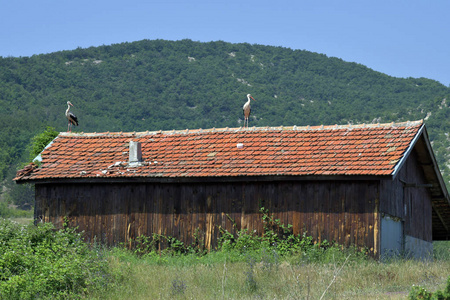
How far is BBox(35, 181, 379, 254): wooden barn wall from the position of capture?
68.9 ft

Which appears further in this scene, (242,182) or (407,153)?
(242,182)

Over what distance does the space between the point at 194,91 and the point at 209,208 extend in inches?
3367

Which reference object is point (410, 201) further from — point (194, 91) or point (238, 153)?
point (194, 91)

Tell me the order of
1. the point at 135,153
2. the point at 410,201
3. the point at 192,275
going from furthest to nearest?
1. the point at 410,201
2. the point at 135,153
3. the point at 192,275

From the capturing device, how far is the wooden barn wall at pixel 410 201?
21875mm

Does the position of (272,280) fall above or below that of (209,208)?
below

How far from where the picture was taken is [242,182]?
22.1 meters

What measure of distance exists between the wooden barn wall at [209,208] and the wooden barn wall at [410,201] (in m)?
1.04

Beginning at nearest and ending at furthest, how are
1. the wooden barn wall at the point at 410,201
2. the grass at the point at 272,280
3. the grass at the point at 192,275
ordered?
the grass at the point at 272,280, the grass at the point at 192,275, the wooden barn wall at the point at 410,201

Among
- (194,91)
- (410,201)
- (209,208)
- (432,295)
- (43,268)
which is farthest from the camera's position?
(194,91)

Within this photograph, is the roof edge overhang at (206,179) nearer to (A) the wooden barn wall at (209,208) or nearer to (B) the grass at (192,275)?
(A) the wooden barn wall at (209,208)

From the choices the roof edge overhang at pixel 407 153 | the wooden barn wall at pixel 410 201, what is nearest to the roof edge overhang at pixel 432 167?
the roof edge overhang at pixel 407 153

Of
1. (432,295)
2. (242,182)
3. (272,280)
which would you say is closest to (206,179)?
(242,182)

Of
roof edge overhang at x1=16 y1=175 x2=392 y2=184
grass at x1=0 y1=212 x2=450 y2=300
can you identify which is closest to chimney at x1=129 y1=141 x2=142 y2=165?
roof edge overhang at x1=16 y1=175 x2=392 y2=184
